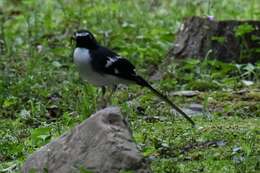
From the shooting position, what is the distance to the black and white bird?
705 centimetres

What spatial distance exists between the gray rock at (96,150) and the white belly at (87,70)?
1439 millimetres

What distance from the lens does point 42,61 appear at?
10523 mm

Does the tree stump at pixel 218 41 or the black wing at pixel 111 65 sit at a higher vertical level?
the black wing at pixel 111 65

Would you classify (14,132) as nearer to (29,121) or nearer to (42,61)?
(29,121)

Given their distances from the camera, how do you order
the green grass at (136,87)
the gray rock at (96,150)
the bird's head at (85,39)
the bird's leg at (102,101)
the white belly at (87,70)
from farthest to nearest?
the bird's leg at (102,101)
the bird's head at (85,39)
the white belly at (87,70)
the green grass at (136,87)
the gray rock at (96,150)

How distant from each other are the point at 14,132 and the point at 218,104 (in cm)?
239

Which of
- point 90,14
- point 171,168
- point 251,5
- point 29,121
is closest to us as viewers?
point 171,168

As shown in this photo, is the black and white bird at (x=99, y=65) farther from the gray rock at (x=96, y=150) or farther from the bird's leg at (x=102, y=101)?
the gray rock at (x=96, y=150)

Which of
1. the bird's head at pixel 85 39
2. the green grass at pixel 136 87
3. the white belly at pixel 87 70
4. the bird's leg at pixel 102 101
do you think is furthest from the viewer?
the bird's leg at pixel 102 101

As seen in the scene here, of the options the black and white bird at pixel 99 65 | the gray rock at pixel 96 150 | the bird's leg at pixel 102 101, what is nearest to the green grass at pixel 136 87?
the bird's leg at pixel 102 101

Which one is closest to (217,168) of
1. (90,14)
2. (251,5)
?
(90,14)

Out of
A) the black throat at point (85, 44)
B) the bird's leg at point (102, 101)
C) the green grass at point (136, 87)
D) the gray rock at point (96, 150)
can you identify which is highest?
the black throat at point (85, 44)

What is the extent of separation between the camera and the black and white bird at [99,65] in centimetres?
705

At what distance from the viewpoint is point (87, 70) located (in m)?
7.05
